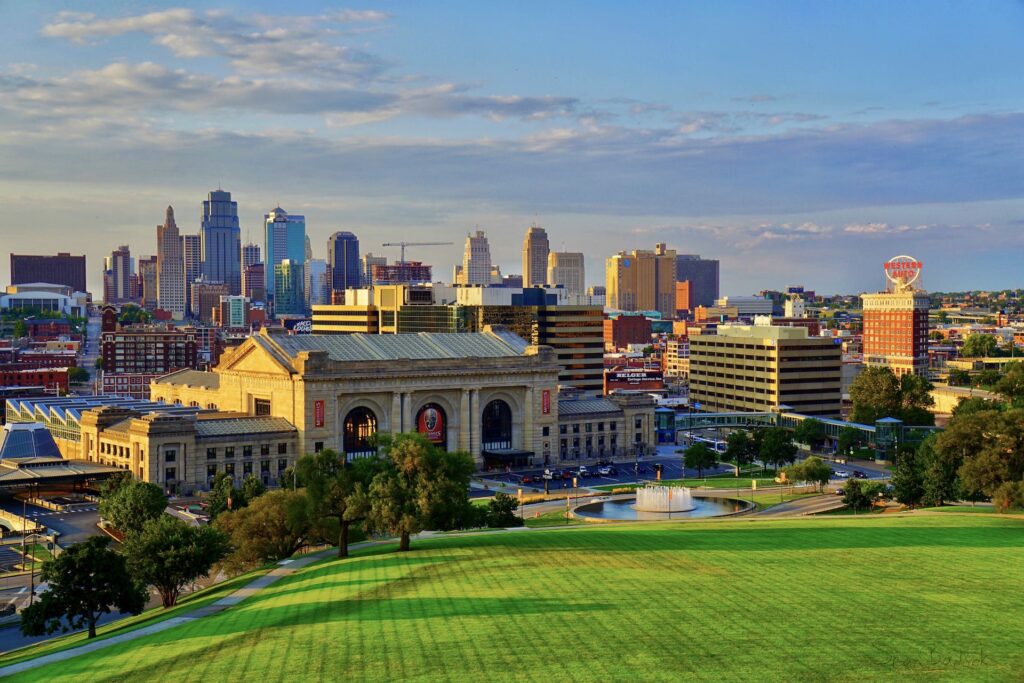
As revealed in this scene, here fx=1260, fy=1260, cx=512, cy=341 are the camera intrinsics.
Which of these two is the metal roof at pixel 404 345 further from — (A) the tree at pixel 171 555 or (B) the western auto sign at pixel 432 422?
(A) the tree at pixel 171 555

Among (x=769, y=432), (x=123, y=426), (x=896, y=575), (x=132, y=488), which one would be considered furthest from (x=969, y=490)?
(x=123, y=426)

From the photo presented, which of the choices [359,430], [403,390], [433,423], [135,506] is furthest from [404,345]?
[135,506]

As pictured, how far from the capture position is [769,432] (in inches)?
6590

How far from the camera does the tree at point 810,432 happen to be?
186 meters

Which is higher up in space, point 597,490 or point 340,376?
point 340,376

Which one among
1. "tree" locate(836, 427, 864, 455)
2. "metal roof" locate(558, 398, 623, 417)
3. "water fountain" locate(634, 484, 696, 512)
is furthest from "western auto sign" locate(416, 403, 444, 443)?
"tree" locate(836, 427, 864, 455)

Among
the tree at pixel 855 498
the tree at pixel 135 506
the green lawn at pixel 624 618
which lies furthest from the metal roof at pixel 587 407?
the green lawn at pixel 624 618

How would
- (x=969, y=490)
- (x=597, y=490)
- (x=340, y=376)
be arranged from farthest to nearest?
(x=340, y=376) → (x=597, y=490) → (x=969, y=490)

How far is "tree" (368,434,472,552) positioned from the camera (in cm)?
8825

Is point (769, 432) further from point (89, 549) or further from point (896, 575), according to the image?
point (89, 549)

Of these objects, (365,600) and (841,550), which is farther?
(841,550)

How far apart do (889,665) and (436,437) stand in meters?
117

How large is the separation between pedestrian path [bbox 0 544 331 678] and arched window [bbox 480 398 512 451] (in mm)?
83441

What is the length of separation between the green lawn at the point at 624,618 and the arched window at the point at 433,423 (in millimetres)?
77530
